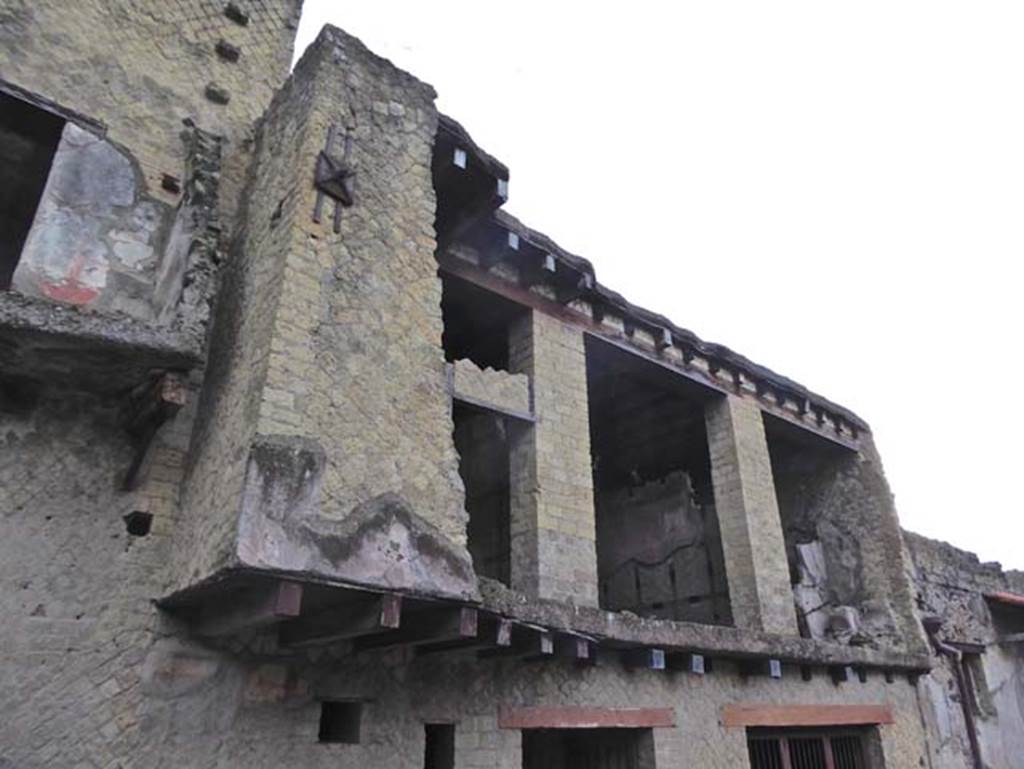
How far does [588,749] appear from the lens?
7027mm

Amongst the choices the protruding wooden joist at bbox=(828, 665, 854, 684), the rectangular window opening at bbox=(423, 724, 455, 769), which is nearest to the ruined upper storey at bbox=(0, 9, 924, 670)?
the protruding wooden joist at bbox=(828, 665, 854, 684)

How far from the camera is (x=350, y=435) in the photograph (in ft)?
15.5

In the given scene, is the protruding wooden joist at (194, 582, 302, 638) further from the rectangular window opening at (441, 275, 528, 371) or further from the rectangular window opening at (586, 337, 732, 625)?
the rectangular window opening at (586, 337, 732, 625)

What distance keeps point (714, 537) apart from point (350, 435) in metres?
6.96

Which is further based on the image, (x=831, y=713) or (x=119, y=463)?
(x=831, y=713)

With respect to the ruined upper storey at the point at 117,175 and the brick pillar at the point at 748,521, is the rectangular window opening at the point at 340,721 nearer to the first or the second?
the ruined upper storey at the point at 117,175

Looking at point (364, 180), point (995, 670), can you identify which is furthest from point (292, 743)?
point (995, 670)

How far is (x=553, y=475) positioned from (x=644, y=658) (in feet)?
5.86

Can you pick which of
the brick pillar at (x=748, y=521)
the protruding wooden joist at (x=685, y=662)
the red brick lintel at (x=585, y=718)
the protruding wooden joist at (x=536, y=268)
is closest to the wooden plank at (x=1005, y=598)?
the brick pillar at (x=748, y=521)

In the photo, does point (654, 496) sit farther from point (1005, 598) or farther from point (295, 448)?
point (295, 448)

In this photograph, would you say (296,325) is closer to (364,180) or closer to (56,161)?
(364,180)

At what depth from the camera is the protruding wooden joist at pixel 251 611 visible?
3996 millimetres

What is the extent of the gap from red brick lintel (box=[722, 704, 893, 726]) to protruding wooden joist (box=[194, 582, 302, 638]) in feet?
15.8

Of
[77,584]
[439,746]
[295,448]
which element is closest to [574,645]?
[439,746]
